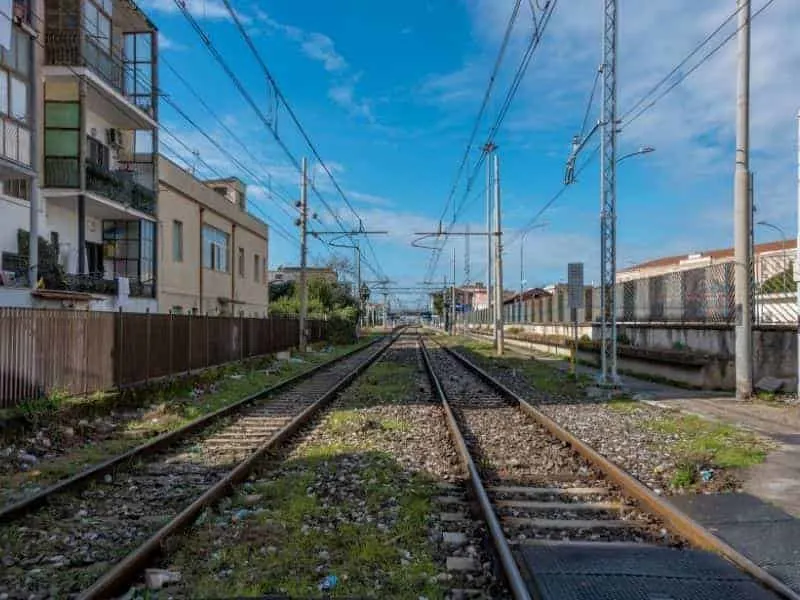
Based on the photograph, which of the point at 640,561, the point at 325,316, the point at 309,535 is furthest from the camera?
the point at 325,316

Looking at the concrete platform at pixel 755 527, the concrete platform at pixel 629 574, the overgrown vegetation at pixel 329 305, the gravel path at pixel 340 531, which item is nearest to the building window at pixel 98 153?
the gravel path at pixel 340 531

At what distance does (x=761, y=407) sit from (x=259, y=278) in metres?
37.4

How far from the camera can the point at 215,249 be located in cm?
3775

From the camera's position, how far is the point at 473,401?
55.1 ft

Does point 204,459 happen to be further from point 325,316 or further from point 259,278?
point 325,316

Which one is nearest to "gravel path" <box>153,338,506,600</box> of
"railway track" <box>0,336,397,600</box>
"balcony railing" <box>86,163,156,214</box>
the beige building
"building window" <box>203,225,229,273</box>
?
"railway track" <box>0,336,397,600</box>

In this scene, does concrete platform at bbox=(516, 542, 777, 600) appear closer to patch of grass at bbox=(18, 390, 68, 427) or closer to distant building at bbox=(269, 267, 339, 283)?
patch of grass at bbox=(18, 390, 68, 427)

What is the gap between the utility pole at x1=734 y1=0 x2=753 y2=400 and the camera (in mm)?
15117

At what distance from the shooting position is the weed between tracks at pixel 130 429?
8.60 metres

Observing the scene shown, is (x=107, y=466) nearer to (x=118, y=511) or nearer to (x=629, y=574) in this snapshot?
(x=118, y=511)

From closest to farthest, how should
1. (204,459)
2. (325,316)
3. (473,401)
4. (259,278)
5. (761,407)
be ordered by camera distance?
1. (204,459)
2. (761,407)
3. (473,401)
4. (259,278)
5. (325,316)

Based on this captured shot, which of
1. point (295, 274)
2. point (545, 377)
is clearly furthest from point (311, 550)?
point (295, 274)

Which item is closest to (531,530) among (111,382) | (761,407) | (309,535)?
(309,535)

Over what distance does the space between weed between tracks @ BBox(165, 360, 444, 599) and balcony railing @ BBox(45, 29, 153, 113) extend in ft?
59.3
